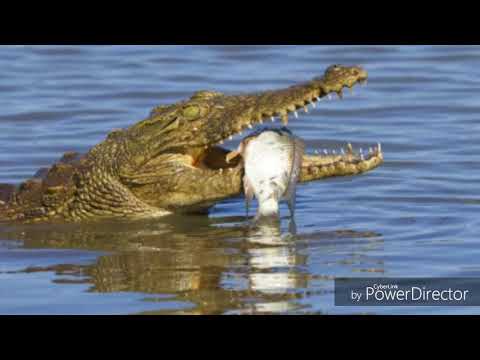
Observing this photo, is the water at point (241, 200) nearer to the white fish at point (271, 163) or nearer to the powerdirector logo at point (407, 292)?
the powerdirector logo at point (407, 292)

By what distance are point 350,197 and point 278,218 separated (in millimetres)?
1055

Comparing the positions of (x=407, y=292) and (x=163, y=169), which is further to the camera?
(x=163, y=169)

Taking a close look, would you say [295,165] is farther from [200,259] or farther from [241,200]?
[241,200]

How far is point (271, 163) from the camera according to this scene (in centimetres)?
874

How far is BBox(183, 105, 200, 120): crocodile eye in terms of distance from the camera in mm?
9039

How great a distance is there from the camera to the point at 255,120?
873 centimetres

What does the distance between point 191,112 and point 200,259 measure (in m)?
1.38

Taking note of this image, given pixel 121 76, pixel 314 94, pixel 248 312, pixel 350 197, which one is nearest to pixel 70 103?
pixel 121 76

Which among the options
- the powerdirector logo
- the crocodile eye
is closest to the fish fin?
the crocodile eye

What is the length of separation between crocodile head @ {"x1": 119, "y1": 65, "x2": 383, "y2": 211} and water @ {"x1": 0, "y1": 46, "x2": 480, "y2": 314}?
11.2 inches

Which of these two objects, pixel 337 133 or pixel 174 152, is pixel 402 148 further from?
pixel 174 152

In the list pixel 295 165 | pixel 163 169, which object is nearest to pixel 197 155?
pixel 163 169

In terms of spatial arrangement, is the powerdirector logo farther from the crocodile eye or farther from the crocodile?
the crocodile eye

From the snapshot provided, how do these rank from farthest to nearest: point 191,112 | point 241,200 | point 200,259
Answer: point 241,200, point 191,112, point 200,259
